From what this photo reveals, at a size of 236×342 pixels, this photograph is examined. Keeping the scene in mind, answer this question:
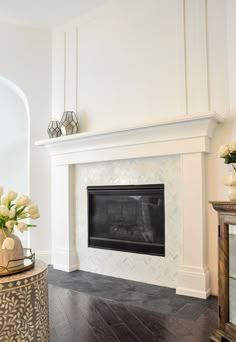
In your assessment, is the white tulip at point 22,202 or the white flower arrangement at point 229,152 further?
the white flower arrangement at point 229,152

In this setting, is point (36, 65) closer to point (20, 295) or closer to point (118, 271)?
point (118, 271)

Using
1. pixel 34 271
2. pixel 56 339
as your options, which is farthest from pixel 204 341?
pixel 34 271

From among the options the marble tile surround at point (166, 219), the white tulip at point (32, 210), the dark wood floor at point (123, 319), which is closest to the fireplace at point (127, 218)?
the marble tile surround at point (166, 219)

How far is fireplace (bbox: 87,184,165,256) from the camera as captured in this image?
10.3 ft

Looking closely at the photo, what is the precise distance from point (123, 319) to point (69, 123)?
7.82 ft

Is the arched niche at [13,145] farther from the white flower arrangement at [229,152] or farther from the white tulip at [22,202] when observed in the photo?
the white flower arrangement at [229,152]

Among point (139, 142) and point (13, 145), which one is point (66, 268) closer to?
point (139, 142)

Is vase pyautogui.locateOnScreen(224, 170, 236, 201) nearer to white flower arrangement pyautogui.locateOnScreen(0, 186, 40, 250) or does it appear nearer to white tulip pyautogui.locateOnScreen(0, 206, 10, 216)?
white flower arrangement pyautogui.locateOnScreen(0, 186, 40, 250)

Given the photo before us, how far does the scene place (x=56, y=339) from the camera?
200 cm

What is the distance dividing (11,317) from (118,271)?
209 cm

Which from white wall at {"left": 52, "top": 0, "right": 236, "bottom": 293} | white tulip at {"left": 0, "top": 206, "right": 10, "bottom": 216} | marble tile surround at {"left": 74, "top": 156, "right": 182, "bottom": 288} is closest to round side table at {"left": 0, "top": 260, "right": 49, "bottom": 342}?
white tulip at {"left": 0, "top": 206, "right": 10, "bottom": 216}

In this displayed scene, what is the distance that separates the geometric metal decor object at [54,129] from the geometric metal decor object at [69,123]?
0.11 m

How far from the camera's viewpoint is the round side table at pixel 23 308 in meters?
1.37

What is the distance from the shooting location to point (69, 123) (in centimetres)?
368
